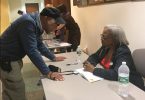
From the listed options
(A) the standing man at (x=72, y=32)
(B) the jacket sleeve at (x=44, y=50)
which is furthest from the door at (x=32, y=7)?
(B) the jacket sleeve at (x=44, y=50)

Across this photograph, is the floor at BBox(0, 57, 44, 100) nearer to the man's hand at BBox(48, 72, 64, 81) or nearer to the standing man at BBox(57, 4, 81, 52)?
the standing man at BBox(57, 4, 81, 52)

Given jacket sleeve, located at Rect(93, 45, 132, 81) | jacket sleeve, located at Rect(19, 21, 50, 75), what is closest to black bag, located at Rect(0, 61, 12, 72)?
jacket sleeve, located at Rect(19, 21, 50, 75)

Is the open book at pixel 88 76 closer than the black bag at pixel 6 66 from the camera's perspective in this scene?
Yes

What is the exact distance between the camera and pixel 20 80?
2330 millimetres

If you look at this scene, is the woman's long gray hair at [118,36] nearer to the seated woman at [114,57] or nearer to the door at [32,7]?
the seated woman at [114,57]

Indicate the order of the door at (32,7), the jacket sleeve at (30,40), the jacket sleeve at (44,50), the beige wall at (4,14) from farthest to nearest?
the door at (32,7) < the beige wall at (4,14) < the jacket sleeve at (44,50) < the jacket sleeve at (30,40)

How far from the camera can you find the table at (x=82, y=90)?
1.69m

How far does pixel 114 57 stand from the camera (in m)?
2.28

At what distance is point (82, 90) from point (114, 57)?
61 centimetres

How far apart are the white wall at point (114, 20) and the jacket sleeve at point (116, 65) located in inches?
15.0

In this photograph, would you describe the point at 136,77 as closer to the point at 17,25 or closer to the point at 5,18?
the point at 17,25

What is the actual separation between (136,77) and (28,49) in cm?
104

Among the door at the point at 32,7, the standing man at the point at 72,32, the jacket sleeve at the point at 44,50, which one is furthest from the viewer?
the door at the point at 32,7

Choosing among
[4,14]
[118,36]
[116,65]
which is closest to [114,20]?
[118,36]
